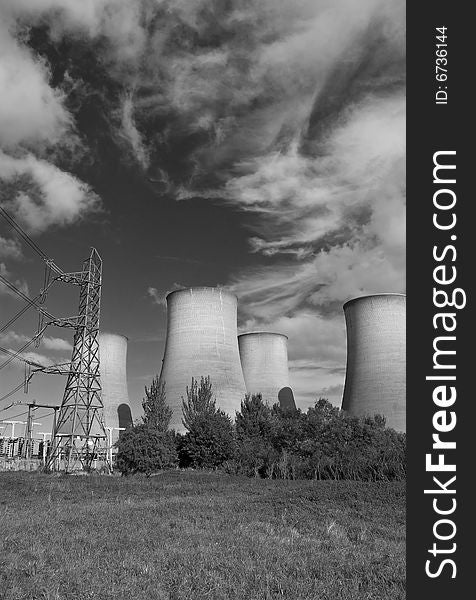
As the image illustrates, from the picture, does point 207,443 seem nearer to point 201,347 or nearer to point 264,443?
point 264,443

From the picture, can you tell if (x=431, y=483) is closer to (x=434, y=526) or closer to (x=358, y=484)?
(x=434, y=526)

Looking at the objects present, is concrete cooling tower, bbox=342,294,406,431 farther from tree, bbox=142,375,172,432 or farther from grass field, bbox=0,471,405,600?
grass field, bbox=0,471,405,600

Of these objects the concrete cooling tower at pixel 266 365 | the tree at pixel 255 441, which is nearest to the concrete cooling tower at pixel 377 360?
the tree at pixel 255 441

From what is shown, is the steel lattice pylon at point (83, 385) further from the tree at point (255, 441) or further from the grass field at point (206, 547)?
the grass field at point (206, 547)

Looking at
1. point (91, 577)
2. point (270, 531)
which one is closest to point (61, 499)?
point (270, 531)

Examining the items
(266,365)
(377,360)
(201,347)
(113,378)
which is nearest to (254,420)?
(201,347)

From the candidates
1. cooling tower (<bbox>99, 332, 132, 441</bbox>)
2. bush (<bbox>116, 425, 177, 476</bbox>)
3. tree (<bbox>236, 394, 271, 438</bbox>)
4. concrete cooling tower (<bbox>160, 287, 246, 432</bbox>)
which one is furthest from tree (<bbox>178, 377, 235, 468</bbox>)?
cooling tower (<bbox>99, 332, 132, 441</bbox>)

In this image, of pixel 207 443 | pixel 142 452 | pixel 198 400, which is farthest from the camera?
pixel 198 400

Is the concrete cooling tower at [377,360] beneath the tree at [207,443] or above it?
above
